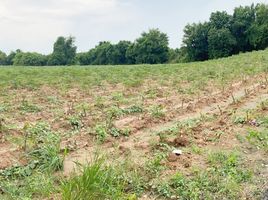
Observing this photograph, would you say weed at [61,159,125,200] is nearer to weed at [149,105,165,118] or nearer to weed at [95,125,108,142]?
weed at [95,125,108,142]

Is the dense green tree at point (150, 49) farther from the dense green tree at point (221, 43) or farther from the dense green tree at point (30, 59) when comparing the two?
the dense green tree at point (30, 59)

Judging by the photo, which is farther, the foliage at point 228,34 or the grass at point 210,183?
the foliage at point 228,34

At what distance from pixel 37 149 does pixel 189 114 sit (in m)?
3.19

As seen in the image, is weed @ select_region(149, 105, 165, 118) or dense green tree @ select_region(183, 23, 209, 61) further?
dense green tree @ select_region(183, 23, 209, 61)

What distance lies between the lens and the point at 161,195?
12.6 feet

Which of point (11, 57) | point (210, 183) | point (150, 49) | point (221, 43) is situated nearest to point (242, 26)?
point (221, 43)

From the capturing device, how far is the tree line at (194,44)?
4784 cm

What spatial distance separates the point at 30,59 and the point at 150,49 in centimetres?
2160

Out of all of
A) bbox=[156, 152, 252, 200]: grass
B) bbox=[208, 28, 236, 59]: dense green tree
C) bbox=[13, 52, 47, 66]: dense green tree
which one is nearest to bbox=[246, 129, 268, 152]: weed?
bbox=[156, 152, 252, 200]: grass

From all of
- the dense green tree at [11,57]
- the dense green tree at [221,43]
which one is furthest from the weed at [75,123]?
the dense green tree at [11,57]

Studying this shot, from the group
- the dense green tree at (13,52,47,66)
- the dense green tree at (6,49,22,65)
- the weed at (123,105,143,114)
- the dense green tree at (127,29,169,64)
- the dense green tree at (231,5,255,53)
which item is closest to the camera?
the weed at (123,105,143,114)

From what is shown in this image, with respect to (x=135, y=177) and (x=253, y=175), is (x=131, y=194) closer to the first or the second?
(x=135, y=177)

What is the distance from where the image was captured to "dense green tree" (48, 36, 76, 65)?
60.5 m

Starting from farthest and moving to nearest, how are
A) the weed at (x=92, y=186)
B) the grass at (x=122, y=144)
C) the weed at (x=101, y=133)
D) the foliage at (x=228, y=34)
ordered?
the foliage at (x=228, y=34), the weed at (x=101, y=133), the grass at (x=122, y=144), the weed at (x=92, y=186)
